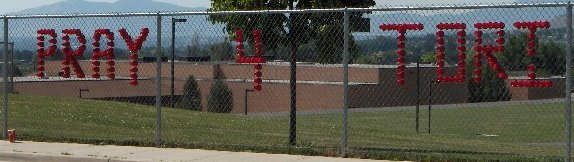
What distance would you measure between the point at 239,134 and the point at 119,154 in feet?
19.5

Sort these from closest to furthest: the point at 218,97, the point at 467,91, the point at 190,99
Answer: the point at 467,91, the point at 218,97, the point at 190,99

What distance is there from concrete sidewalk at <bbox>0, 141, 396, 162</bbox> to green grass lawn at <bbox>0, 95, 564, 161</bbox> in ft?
1.43

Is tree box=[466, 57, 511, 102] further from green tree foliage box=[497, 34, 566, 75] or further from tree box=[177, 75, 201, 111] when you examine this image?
tree box=[177, 75, 201, 111]

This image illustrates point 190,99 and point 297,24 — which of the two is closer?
point 297,24

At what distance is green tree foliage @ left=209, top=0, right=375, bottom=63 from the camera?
17.9 meters

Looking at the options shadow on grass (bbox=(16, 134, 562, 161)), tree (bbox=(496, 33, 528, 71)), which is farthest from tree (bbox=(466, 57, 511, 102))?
shadow on grass (bbox=(16, 134, 562, 161))

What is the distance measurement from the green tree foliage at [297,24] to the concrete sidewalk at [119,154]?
2198 millimetres

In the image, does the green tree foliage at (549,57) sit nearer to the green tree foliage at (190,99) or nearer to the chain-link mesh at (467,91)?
the chain-link mesh at (467,91)

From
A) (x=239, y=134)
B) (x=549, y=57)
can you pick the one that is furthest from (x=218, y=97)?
(x=549, y=57)

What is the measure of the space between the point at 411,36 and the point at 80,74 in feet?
17.3

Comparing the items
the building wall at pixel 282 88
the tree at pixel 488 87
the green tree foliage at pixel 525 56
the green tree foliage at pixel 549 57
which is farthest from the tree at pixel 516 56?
the building wall at pixel 282 88

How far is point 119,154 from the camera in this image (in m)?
16.5

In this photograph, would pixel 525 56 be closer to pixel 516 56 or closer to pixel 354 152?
pixel 516 56

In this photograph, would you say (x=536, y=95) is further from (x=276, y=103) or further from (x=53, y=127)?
(x=53, y=127)
